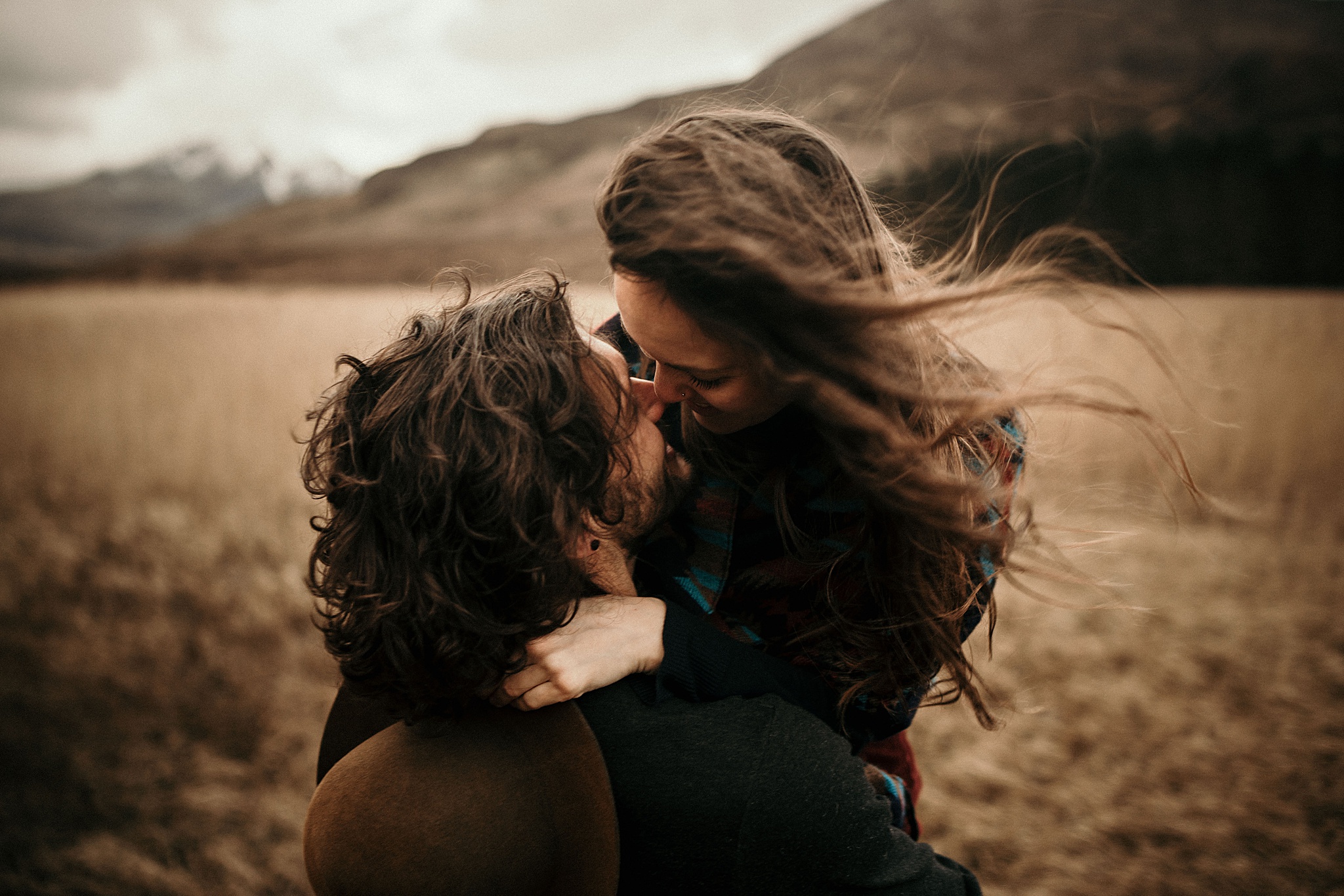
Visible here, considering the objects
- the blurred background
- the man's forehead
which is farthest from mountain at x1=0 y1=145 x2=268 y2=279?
the man's forehead

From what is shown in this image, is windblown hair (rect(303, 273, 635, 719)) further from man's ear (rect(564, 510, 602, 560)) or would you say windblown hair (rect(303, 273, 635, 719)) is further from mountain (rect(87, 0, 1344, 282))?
mountain (rect(87, 0, 1344, 282))

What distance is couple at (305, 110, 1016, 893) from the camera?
1042 millimetres

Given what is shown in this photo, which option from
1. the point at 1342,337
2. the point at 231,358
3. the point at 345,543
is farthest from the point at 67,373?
the point at 1342,337

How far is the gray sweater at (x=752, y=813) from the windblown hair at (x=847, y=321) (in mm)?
273

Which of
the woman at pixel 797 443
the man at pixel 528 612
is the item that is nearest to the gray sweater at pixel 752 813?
the man at pixel 528 612

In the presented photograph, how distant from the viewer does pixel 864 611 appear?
1354 mm

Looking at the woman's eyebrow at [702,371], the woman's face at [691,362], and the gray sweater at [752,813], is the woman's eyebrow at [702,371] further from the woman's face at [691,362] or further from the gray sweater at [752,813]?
the gray sweater at [752,813]

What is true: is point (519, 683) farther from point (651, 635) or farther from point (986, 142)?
point (986, 142)

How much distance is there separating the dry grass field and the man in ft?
1.22

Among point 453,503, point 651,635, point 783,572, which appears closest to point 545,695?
point 651,635

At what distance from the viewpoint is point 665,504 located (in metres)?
1.35

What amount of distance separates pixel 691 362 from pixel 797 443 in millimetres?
313

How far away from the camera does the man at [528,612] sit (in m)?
1.03

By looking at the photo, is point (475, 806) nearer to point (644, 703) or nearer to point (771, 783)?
point (644, 703)
